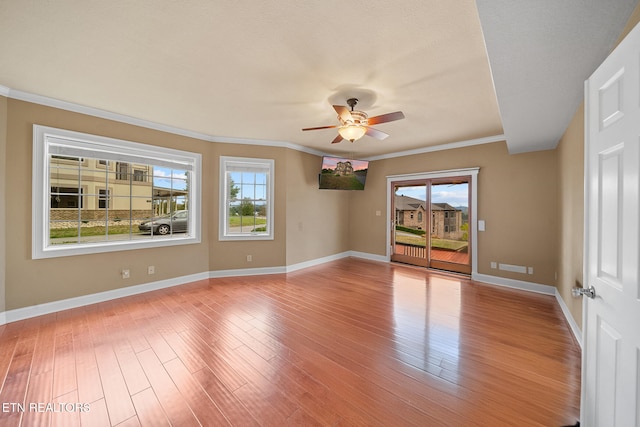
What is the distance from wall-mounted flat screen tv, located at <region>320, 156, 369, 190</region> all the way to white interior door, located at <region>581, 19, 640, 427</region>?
4222mm

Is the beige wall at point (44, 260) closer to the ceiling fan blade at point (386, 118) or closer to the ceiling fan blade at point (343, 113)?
the ceiling fan blade at point (343, 113)

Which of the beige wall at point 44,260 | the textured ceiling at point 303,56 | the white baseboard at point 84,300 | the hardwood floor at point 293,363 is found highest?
the textured ceiling at point 303,56

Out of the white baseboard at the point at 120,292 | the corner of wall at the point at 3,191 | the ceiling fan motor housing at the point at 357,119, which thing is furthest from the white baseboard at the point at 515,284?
the corner of wall at the point at 3,191

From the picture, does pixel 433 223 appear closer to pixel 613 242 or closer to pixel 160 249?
pixel 613 242

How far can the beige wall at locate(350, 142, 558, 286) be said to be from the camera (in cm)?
380

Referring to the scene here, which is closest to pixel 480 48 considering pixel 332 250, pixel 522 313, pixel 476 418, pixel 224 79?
pixel 224 79

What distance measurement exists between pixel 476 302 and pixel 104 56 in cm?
516

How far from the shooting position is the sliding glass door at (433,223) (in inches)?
188

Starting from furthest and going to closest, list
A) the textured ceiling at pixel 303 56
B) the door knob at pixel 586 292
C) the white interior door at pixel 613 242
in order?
the textured ceiling at pixel 303 56, the door knob at pixel 586 292, the white interior door at pixel 613 242

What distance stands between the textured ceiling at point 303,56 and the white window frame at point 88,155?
0.47 metres

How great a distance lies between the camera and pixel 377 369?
1.98m

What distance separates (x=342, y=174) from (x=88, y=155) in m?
4.36

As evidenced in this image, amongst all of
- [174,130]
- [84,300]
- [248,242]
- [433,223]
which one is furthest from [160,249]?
[433,223]

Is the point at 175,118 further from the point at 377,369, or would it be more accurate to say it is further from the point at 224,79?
the point at 377,369
